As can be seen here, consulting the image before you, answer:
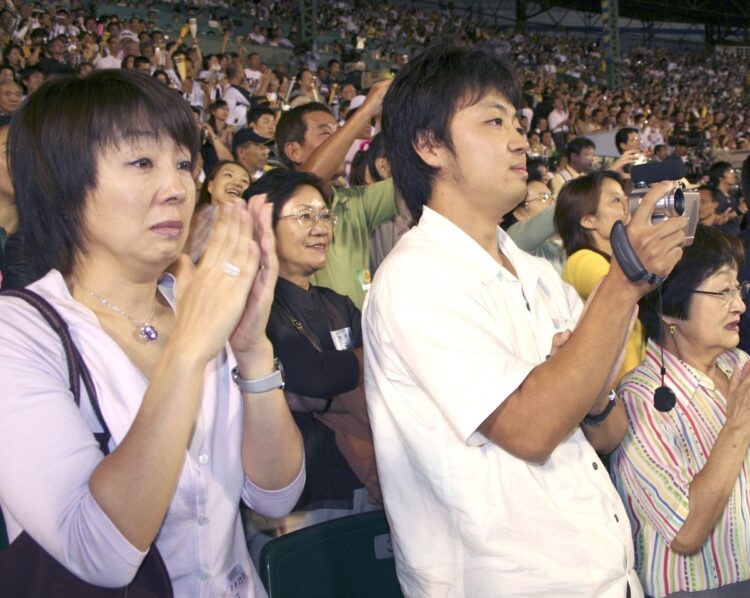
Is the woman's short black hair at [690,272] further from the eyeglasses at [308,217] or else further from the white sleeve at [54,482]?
the white sleeve at [54,482]

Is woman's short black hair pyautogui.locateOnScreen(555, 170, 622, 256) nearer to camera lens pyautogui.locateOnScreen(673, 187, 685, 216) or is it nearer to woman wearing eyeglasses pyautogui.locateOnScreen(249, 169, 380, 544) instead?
woman wearing eyeglasses pyautogui.locateOnScreen(249, 169, 380, 544)

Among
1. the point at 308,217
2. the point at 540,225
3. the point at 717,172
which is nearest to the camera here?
the point at 308,217

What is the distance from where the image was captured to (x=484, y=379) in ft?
4.09

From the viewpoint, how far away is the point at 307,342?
2.22 metres

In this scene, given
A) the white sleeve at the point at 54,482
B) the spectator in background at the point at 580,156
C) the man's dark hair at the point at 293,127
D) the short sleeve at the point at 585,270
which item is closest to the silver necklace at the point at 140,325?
the white sleeve at the point at 54,482

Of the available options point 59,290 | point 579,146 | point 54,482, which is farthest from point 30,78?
point 54,482

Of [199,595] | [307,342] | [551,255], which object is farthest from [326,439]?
[551,255]

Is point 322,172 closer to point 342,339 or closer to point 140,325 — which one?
point 342,339

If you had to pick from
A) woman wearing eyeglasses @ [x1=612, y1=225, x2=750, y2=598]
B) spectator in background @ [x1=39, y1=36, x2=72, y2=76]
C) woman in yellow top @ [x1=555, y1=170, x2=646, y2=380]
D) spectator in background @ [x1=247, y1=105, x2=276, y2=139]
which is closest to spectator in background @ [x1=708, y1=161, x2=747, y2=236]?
woman in yellow top @ [x1=555, y1=170, x2=646, y2=380]

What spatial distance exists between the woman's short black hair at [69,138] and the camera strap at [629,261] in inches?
27.8

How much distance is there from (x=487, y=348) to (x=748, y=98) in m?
25.3

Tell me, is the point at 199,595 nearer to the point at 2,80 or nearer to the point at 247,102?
the point at 2,80

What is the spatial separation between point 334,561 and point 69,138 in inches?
35.0

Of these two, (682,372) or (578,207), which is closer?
(682,372)
